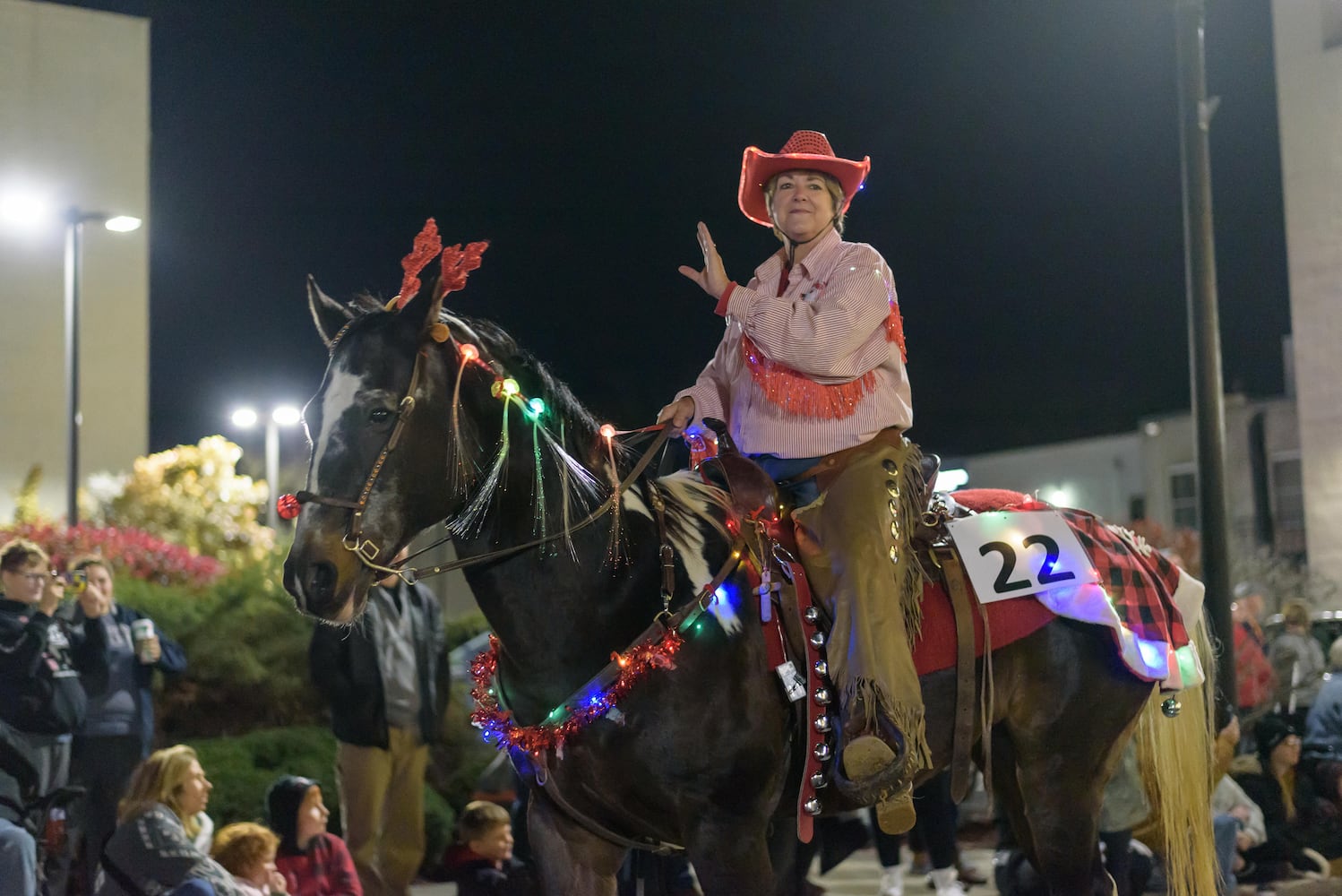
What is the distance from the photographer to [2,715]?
6469 mm

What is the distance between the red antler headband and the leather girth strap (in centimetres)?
183

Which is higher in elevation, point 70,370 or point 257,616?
point 70,370

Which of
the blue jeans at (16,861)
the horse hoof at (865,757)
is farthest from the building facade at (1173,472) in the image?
the horse hoof at (865,757)

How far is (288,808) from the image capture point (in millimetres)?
6695

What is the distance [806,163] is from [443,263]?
1.30 metres

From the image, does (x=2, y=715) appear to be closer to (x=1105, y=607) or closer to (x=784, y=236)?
(x=784, y=236)

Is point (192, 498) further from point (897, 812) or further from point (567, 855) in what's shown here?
point (897, 812)

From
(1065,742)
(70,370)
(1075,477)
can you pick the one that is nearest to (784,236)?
(1065,742)

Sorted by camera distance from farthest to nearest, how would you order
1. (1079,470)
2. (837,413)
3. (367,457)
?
(1079,470), (837,413), (367,457)

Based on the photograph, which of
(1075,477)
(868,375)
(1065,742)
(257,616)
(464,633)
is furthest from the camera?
(1075,477)

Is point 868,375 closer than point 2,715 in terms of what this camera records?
Yes

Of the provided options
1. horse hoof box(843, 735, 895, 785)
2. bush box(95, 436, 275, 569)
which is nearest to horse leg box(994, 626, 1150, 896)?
horse hoof box(843, 735, 895, 785)

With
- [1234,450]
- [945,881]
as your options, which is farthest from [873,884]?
[1234,450]

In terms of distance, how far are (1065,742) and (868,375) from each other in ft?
4.76
